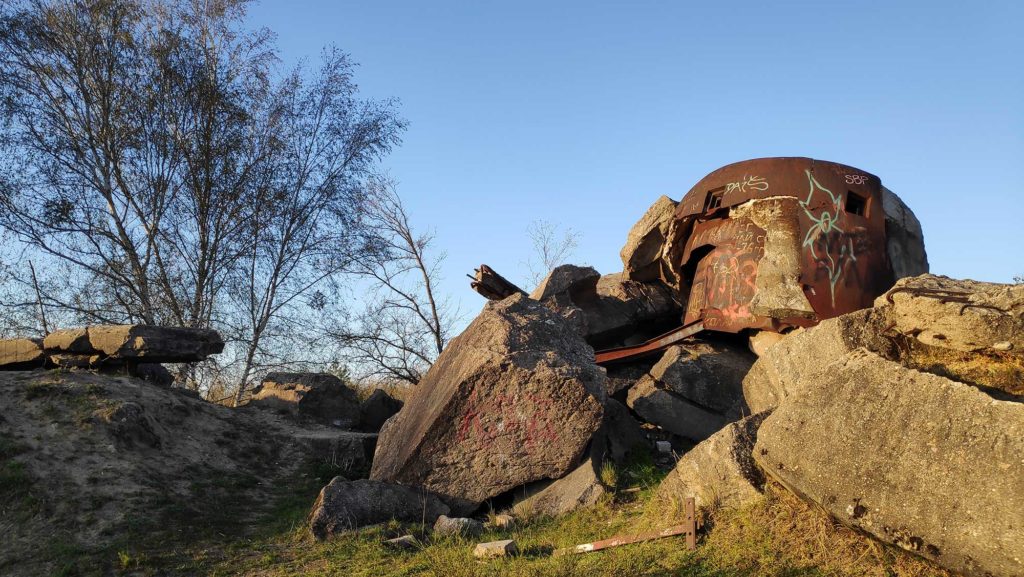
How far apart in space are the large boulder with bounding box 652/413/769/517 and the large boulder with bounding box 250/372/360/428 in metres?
5.28

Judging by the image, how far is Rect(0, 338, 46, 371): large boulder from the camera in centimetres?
826

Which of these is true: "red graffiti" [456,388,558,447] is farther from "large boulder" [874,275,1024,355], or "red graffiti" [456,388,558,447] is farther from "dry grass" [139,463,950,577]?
"large boulder" [874,275,1024,355]

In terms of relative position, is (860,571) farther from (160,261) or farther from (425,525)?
(160,261)

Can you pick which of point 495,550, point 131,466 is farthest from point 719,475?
point 131,466

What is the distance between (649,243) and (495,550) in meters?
6.27

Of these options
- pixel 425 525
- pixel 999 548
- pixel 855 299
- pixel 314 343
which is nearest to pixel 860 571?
pixel 999 548

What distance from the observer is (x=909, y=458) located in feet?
11.6

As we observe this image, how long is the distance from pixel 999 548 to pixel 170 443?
6681mm

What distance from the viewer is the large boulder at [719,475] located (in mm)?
4637

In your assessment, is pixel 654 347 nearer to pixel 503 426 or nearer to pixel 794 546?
pixel 503 426

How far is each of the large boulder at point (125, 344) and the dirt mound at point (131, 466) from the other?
0.42 metres

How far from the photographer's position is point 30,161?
11.9 metres

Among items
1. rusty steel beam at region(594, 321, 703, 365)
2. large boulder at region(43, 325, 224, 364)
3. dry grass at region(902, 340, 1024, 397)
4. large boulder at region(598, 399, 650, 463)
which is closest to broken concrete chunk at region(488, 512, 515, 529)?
large boulder at region(598, 399, 650, 463)

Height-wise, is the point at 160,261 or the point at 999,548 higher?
the point at 160,261
